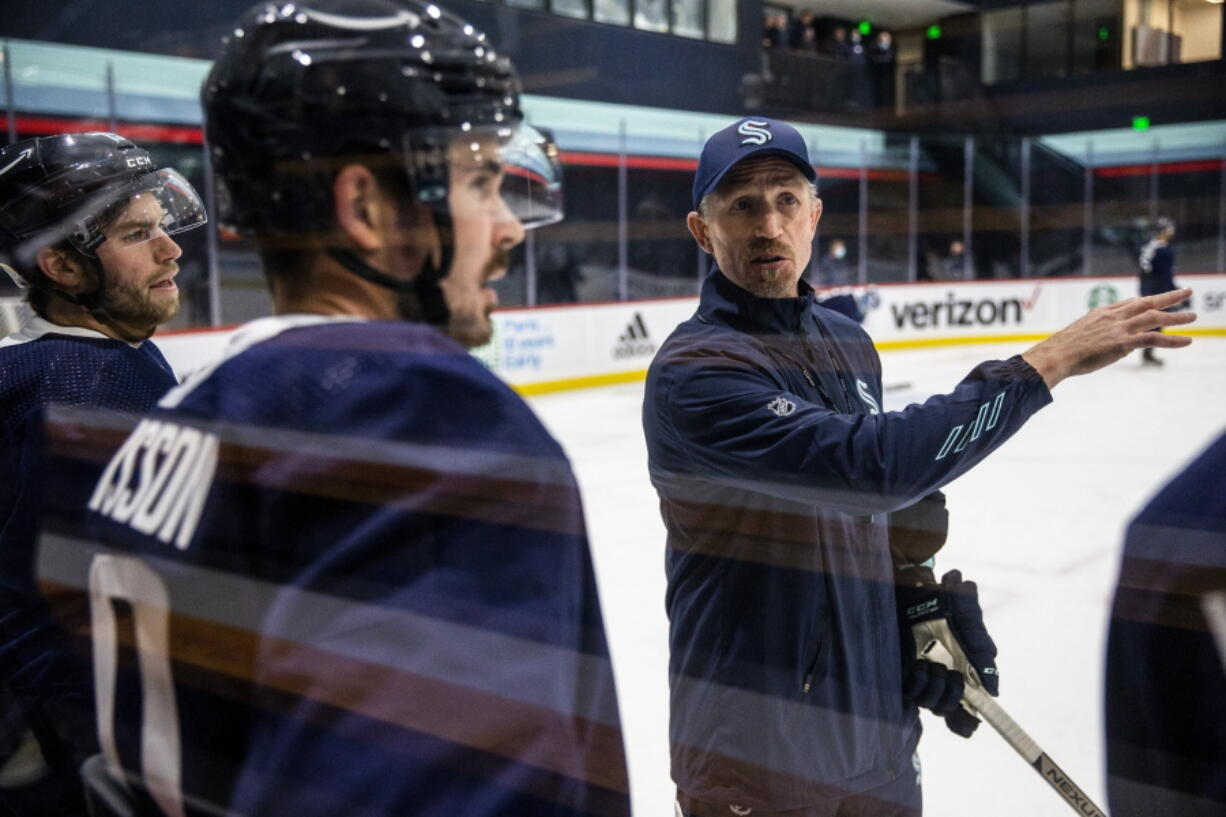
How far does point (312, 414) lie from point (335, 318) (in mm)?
61

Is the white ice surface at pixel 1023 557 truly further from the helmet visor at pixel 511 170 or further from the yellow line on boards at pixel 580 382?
the yellow line on boards at pixel 580 382

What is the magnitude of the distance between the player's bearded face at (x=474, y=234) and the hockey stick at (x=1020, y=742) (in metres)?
0.85

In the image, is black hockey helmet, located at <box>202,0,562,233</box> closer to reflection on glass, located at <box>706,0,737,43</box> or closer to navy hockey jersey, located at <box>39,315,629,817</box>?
navy hockey jersey, located at <box>39,315,629,817</box>

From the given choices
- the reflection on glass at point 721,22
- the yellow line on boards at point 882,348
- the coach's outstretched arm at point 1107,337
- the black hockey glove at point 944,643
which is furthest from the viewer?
the reflection on glass at point 721,22

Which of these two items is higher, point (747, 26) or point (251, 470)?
point (747, 26)

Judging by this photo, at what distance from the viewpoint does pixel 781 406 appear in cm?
97

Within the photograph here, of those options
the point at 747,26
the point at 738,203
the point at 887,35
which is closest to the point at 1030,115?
the point at 887,35

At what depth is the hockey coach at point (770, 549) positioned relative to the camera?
3.38 feet

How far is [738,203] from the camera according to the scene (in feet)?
3.69

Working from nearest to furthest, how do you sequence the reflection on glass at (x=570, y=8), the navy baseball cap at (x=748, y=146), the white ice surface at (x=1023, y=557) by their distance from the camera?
the navy baseball cap at (x=748, y=146), the white ice surface at (x=1023, y=557), the reflection on glass at (x=570, y=8)

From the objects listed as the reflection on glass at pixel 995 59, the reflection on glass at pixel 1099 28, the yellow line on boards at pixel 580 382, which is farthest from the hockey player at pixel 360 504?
the reflection on glass at pixel 995 59

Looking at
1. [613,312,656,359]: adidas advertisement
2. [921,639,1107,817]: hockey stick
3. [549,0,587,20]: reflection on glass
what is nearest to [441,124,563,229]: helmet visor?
[921,639,1107,817]: hockey stick

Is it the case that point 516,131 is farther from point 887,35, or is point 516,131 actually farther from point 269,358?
point 887,35

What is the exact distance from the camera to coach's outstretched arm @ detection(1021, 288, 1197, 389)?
817mm
